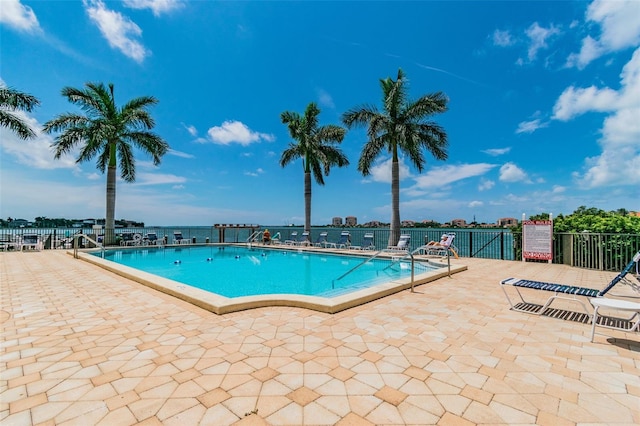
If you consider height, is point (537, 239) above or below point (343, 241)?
above

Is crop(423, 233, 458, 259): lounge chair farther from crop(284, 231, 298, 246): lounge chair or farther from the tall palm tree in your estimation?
the tall palm tree

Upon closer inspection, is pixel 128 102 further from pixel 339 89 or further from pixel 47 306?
pixel 47 306

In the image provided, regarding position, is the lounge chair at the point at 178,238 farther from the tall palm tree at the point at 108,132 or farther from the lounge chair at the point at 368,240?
the lounge chair at the point at 368,240

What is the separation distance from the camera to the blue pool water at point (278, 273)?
286 inches

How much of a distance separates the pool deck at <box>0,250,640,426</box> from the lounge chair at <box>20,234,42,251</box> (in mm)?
13905

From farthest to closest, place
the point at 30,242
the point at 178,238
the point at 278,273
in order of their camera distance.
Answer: the point at 178,238, the point at 30,242, the point at 278,273

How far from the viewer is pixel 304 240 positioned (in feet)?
57.6

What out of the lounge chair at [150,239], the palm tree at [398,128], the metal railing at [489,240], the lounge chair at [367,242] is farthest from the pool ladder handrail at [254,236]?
the palm tree at [398,128]

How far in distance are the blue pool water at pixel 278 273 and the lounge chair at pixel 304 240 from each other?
2.30 meters

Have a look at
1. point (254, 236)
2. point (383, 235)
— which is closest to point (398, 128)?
point (383, 235)

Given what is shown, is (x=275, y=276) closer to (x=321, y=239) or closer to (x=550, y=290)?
(x=550, y=290)

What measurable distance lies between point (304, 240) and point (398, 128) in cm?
845

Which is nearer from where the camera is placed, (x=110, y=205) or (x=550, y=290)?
(x=550, y=290)

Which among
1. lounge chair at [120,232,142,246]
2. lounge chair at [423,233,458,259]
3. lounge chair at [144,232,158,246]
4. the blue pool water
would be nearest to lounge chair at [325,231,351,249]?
the blue pool water
